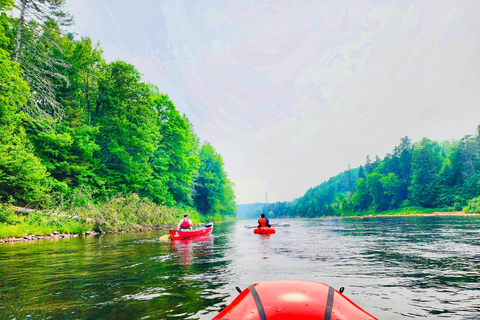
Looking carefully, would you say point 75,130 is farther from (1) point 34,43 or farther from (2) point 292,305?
(2) point 292,305

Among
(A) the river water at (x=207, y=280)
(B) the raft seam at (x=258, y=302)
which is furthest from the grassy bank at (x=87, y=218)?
(B) the raft seam at (x=258, y=302)

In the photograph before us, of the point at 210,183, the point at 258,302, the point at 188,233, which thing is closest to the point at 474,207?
the point at 210,183

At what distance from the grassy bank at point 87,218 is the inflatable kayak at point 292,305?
1851cm

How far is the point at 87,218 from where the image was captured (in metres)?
21.2

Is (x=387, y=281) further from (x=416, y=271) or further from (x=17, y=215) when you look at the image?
(x=17, y=215)

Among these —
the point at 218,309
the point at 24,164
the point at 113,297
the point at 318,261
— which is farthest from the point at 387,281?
the point at 24,164

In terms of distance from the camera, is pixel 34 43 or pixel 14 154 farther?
pixel 34 43

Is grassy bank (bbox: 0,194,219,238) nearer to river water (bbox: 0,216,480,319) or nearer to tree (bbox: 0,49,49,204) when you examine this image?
tree (bbox: 0,49,49,204)

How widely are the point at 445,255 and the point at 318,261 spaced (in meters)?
4.48

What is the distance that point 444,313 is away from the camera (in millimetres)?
4660

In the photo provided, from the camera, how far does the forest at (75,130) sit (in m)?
18.0

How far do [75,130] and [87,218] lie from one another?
8.48 meters

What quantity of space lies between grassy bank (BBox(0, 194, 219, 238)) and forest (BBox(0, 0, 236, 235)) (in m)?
0.12

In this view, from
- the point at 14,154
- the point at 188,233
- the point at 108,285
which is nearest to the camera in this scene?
the point at 108,285
